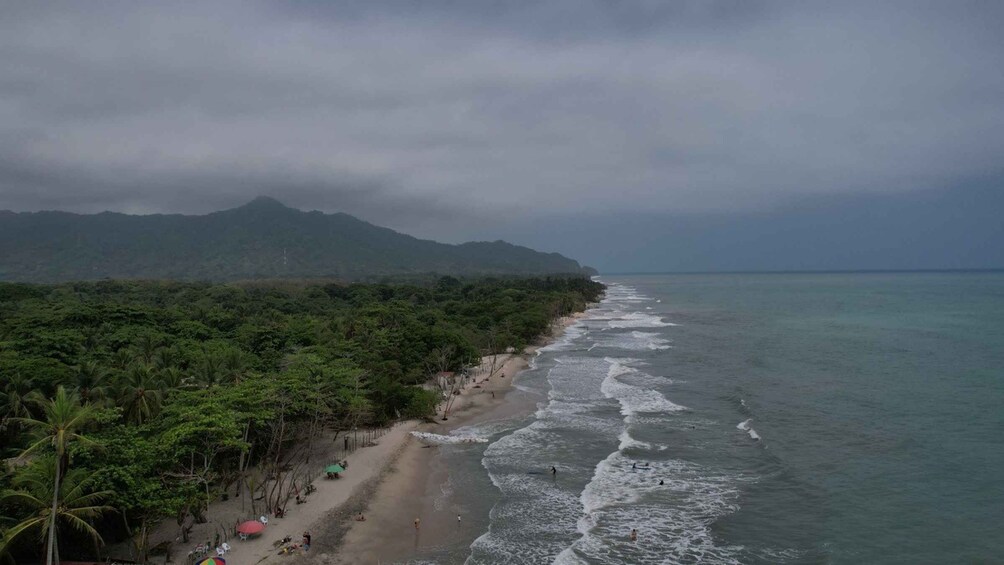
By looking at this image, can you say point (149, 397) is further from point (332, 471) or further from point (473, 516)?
point (473, 516)

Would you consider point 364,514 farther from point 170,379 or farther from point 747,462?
point 747,462

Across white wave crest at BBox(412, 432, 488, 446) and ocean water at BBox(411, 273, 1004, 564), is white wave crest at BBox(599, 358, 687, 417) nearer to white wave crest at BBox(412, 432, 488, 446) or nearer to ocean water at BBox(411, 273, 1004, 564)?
ocean water at BBox(411, 273, 1004, 564)

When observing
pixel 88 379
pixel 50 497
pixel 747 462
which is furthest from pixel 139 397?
pixel 747 462

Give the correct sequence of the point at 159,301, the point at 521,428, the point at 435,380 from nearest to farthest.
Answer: the point at 521,428 → the point at 435,380 → the point at 159,301

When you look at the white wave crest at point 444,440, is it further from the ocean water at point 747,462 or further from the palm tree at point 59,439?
the palm tree at point 59,439

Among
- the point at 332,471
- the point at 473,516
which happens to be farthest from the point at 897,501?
the point at 332,471

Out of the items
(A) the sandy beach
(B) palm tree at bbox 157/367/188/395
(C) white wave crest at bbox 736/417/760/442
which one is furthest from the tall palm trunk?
(C) white wave crest at bbox 736/417/760/442

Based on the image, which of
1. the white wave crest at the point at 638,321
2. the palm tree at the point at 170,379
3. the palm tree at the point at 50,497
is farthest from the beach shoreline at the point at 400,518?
the white wave crest at the point at 638,321
